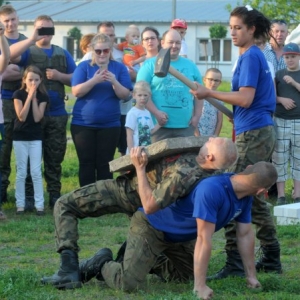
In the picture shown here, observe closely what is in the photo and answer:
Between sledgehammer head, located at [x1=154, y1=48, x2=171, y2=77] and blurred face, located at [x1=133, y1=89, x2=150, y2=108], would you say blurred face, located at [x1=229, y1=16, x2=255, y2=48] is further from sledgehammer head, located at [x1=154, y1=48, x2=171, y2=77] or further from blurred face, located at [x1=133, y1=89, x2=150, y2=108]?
blurred face, located at [x1=133, y1=89, x2=150, y2=108]

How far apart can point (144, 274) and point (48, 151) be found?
14.4 feet

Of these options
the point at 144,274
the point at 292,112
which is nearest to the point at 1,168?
the point at 292,112

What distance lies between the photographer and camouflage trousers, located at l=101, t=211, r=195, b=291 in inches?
240

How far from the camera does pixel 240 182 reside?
5.85 metres

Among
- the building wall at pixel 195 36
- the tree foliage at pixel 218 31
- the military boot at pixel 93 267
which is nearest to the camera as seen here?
the military boot at pixel 93 267

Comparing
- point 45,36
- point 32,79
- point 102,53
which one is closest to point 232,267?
point 102,53

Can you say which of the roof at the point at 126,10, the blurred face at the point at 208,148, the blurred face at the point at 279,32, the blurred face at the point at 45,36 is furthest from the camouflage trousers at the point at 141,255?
the roof at the point at 126,10

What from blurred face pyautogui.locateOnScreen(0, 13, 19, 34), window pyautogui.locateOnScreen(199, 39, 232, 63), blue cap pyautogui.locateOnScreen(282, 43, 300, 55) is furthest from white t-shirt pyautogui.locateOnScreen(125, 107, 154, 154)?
window pyautogui.locateOnScreen(199, 39, 232, 63)

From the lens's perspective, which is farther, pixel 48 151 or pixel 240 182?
pixel 48 151

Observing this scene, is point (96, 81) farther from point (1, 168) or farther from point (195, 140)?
point (195, 140)

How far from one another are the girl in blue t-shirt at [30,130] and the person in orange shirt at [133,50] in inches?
90.2

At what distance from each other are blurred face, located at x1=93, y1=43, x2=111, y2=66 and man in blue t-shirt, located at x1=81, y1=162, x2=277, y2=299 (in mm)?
3655

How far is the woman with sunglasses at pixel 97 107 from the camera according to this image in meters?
9.67

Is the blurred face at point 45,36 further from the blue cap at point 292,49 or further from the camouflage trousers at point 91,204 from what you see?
the camouflage trousers at point 91,204
